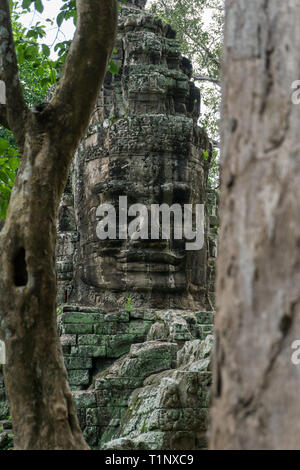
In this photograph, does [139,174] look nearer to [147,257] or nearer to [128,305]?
[147,257]

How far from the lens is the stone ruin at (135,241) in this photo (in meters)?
10.9

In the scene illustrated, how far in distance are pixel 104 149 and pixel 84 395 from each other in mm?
5583

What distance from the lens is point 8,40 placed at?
5.49 meters

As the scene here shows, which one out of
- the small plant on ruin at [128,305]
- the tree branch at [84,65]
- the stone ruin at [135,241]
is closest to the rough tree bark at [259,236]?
the tree branch at [84,65]

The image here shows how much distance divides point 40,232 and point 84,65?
1367 mm

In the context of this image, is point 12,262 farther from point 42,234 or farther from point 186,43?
point 186,43

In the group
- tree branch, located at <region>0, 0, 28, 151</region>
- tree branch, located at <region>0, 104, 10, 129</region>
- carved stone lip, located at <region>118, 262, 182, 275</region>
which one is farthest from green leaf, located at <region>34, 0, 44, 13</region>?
carved stone lip, located at <region>118, 262, 182, 275</region>

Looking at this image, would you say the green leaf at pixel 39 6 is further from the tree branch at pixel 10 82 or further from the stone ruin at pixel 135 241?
the stone ruin at pixel 135 241

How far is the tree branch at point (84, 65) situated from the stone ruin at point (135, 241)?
5112 mm

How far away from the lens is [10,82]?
212 inches

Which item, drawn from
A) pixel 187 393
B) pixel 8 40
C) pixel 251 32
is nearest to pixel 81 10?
pixel 8 40

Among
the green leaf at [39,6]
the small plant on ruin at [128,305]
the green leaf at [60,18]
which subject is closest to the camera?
the green leaf at [39,6]

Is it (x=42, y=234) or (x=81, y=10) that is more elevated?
(x=81, y=10)
